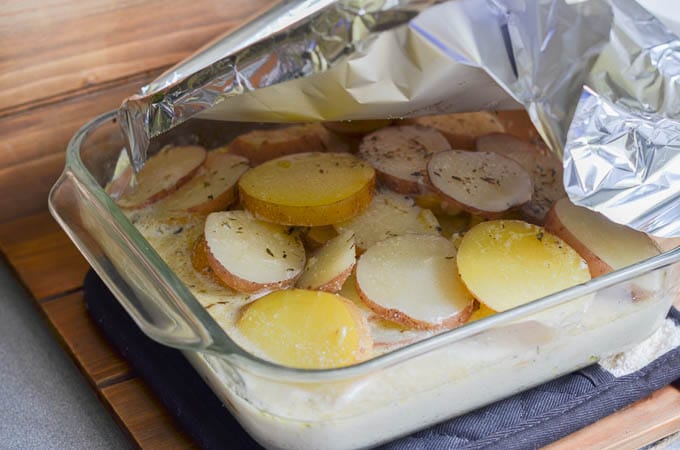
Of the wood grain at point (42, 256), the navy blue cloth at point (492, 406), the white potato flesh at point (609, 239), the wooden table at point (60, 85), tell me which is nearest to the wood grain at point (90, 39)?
the wooden table at point (60, 85)

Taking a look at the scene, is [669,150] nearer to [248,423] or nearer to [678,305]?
[678,305]

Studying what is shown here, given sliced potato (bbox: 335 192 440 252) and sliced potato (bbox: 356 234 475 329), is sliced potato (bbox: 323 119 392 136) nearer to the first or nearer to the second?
sliced potato (bbox: 335 192 440 252)

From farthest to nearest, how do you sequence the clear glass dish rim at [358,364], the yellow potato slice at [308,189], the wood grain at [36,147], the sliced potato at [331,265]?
1. the wood grain at [36,147]
2. the yellow potato slice at [308,189]
3. the sliced potato at [331,265]
4. the clear glass dish rim at [358,364]

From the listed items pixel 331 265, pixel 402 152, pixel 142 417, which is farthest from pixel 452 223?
pixel 142 417

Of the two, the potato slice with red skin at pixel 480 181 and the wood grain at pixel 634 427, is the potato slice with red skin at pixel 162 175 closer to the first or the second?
the potato slice with red skin at pixel 480 181

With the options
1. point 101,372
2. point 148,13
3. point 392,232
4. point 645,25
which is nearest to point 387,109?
point 392,232

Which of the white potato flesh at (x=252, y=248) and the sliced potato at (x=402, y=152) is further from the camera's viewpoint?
the sliced potato at (x=402, y=152)

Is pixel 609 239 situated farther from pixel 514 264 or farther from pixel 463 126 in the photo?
pixel 463 126
